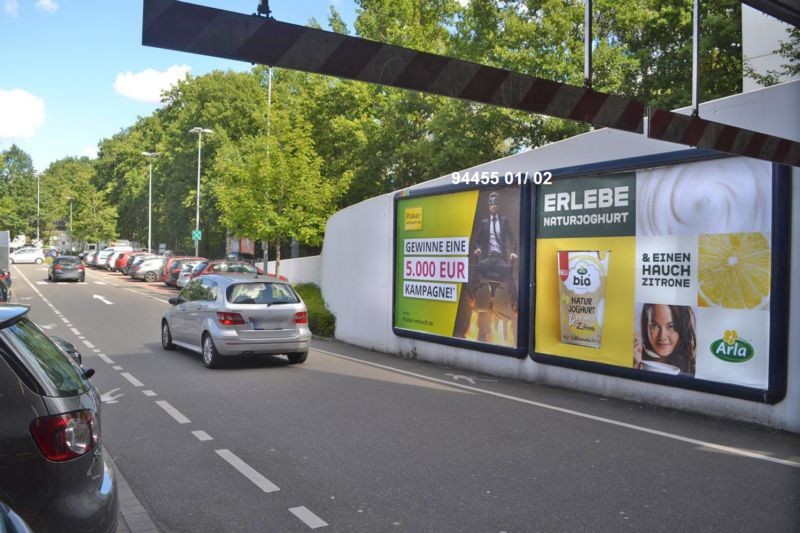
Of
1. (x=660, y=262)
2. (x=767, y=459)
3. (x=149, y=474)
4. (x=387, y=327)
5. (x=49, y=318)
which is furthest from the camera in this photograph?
(x=49, y=318)

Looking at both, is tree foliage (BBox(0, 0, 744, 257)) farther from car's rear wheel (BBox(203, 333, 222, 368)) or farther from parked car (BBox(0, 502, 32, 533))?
parked car (BBox(0, 502, 32, 533))

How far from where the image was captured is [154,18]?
3783 millimetres

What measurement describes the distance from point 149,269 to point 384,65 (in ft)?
135

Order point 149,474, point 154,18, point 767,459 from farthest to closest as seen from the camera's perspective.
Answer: point 767,459
point 149,474
point 154,18

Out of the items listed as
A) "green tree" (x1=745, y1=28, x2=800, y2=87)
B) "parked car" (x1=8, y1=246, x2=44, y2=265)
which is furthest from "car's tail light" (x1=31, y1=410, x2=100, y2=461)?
"parked car" (x1=8, y1=246, x2=44, y2=265)

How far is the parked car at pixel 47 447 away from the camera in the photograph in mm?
3248

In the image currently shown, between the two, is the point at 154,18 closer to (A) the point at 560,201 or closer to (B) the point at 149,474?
(B) the point at 149,474

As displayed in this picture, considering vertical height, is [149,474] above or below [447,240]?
below

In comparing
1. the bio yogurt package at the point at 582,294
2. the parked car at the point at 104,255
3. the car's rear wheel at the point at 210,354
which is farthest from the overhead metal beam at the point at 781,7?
the parked car at the point at 104,255

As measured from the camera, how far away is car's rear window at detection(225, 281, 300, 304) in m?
11.9

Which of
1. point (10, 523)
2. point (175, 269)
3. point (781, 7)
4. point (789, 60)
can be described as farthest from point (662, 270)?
point (175, 269)

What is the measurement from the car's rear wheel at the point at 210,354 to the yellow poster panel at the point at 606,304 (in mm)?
5354

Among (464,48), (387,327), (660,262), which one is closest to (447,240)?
(387,327)

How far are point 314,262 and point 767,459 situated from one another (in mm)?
21567
